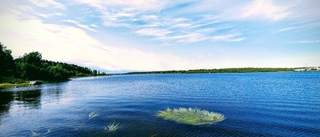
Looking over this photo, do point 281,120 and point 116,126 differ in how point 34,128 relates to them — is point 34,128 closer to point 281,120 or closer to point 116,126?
point 116,126

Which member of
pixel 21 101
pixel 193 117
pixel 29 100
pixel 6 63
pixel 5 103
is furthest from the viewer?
pixel 6 63

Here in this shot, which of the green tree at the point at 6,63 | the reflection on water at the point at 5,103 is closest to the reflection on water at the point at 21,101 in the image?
the reflection on water at the point at 5,103

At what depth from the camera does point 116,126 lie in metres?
24.9

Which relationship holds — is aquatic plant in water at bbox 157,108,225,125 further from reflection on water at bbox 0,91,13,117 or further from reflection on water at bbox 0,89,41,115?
reflection on water at bbox 0,91,13,117

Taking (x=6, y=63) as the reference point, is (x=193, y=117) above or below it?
below

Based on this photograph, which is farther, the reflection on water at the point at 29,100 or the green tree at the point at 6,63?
the green tree at the point at 6,63

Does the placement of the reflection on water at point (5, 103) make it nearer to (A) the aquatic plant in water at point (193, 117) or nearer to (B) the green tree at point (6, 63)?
(A) the aquatic plant in water at point (193, 117)

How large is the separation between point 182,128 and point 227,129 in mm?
4961

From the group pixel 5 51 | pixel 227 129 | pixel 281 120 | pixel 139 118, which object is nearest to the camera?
pixel 227 129

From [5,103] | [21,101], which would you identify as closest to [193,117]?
[21,101]

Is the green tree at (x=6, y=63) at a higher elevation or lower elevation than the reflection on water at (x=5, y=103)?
higher

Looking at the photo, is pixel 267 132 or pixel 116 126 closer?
pixel 267 132

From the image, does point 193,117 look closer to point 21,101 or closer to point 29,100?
point 21,101

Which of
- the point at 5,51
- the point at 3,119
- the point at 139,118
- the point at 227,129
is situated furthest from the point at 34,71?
the point at 227,129
